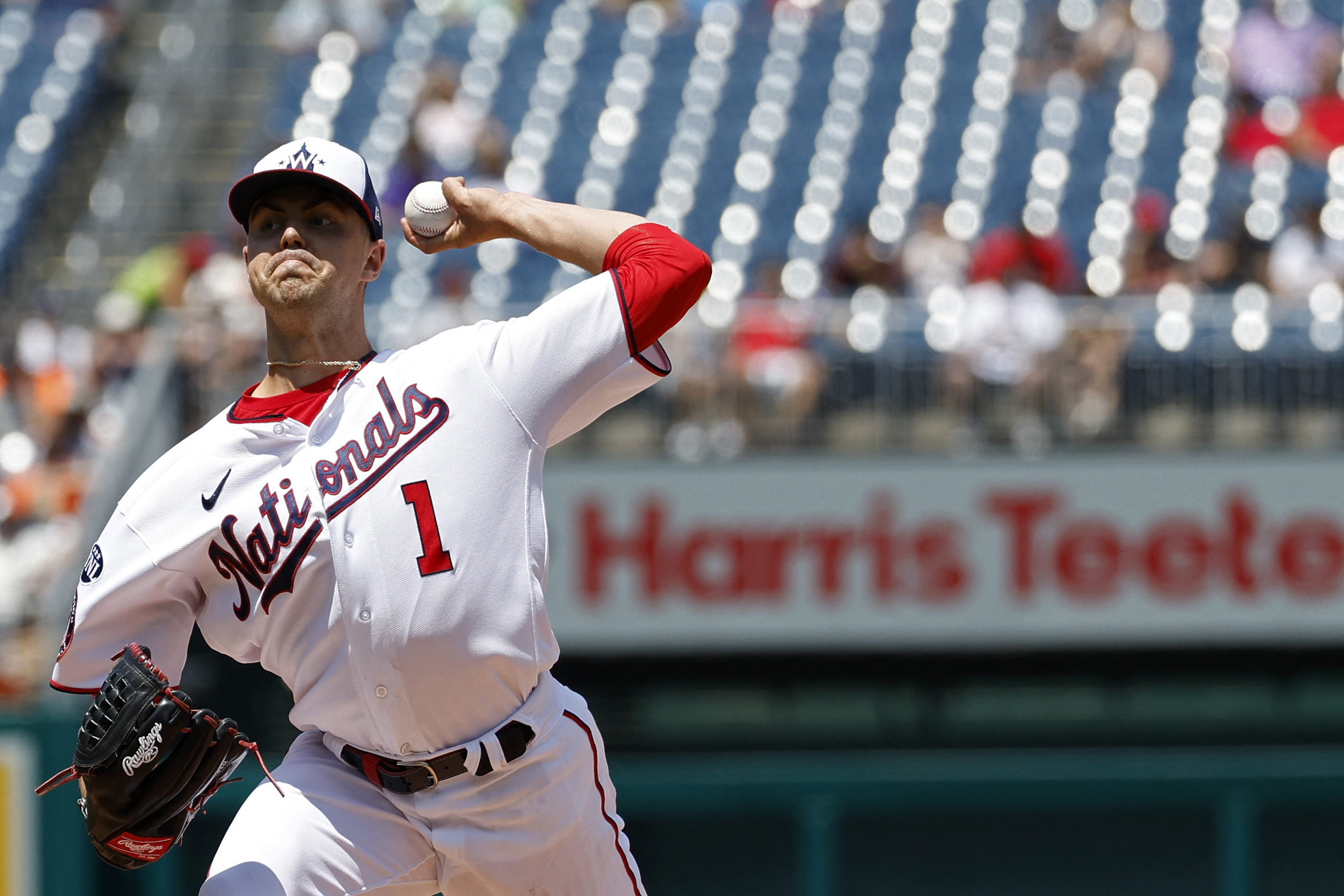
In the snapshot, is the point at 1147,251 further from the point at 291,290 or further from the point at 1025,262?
the point at 291,290

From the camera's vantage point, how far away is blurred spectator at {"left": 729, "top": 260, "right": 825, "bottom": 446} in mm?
8867

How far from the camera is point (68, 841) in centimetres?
686

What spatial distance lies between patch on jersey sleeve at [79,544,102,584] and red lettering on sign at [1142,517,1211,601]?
6803mm

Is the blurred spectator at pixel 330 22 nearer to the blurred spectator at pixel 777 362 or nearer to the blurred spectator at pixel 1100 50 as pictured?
the blurred spectator at pixel 1100 50

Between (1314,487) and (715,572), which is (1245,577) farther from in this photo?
(715,572)

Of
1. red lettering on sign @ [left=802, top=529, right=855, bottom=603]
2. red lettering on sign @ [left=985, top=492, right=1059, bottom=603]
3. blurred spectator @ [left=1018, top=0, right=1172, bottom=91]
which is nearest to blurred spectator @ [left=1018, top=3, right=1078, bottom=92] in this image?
blurred spectator @ [left=1018, top=0, right=1172, bottom=91]

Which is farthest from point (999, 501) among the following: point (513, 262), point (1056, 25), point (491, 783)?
point (491, 783)

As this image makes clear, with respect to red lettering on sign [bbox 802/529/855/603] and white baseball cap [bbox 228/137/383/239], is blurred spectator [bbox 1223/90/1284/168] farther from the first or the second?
white baseball cap [bbox 228/137/383/239]

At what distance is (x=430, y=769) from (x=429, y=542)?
40cm

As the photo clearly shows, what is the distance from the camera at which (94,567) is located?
3.04 m

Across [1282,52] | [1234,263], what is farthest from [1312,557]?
[1282,52]

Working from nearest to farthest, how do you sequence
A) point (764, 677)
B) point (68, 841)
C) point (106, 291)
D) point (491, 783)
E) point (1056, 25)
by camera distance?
point (491, 783) < point (68, 841) < point (764, 677) < point (106, 291) < point (1056, 25)

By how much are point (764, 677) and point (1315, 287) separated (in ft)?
11.5

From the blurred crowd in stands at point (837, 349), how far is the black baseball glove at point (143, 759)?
522 cm
